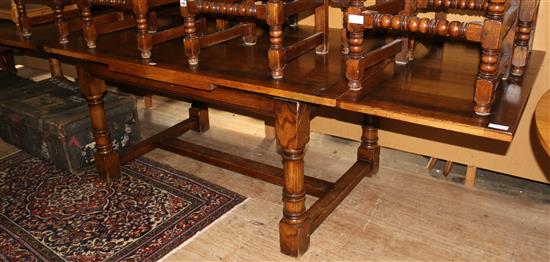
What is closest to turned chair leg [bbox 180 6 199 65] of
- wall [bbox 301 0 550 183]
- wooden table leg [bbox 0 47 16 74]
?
wall [bbox 301 0 550 183]

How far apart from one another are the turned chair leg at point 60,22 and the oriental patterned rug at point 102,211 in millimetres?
851

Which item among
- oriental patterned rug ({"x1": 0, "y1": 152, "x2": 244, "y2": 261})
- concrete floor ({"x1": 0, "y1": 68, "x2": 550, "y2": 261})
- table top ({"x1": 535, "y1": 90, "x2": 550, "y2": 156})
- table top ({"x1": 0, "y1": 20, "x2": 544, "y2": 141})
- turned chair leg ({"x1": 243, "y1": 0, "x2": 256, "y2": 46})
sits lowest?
concrete floor ({"x1": 0, "y1": 68, "x2": 550, "y2": 261})

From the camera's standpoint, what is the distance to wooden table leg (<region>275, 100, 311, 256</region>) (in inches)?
78.1

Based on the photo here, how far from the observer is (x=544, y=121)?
1584 mm

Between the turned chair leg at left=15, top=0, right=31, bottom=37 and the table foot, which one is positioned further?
the turned chair leg at left=15, top=0, right=31, bottom=37

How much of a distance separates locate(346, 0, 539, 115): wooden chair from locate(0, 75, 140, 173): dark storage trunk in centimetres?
185

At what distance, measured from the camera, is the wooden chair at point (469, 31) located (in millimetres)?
1525

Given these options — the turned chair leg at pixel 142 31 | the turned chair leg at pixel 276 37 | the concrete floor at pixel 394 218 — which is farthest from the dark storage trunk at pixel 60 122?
the turned chair leg at pixel 276 37

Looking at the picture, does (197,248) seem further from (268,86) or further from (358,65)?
(358,65)

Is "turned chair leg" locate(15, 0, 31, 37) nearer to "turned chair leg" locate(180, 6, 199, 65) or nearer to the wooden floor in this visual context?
the wooden floor

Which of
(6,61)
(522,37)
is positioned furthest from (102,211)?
(6,61)

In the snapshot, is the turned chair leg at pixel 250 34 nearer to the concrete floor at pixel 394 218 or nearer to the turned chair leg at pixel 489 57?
the concrete floor at pixel 394 218

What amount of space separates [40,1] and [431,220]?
2.39 metres

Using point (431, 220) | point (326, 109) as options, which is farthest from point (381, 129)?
point (431, 220)
